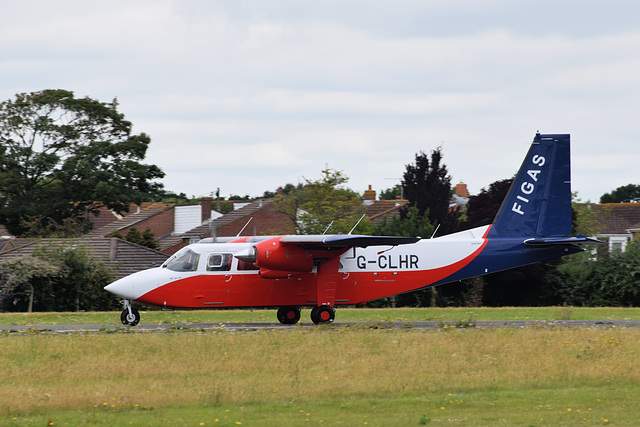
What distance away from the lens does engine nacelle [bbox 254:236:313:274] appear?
2198 cm

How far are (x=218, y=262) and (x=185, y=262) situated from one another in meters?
1.03

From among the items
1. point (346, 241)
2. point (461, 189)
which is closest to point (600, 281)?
point (346, 241)

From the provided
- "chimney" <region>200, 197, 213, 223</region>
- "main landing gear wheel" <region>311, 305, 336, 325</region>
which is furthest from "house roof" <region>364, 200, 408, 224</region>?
"main landing gear wheel" <region>311, 305, 336, 325</region>

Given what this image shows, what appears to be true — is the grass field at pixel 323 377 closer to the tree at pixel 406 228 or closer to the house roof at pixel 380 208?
the tree at pixel 406 228

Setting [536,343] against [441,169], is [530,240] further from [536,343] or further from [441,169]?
[441,169]

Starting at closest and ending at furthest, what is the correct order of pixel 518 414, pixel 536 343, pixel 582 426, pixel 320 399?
pixel 582 426, pixel 518 414, pixel 320 399, pixel 536 343

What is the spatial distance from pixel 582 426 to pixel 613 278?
27106 mm

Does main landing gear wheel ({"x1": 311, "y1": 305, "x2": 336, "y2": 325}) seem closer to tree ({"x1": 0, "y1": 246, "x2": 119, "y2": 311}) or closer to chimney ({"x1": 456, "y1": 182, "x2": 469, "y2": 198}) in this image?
tree ({"x1": 0, "y1": 246, "x2": 119, "y2": 311})

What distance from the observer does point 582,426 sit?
11.2m

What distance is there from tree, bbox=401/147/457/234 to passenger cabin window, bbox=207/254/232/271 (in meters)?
25.8

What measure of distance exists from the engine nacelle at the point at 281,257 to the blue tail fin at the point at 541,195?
6.97 m

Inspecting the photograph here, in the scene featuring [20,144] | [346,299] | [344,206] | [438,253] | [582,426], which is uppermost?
[20,144]

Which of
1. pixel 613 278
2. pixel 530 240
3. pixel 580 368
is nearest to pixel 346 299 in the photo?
pixel 530 240

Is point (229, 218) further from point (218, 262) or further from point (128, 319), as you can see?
point (128, 319)
